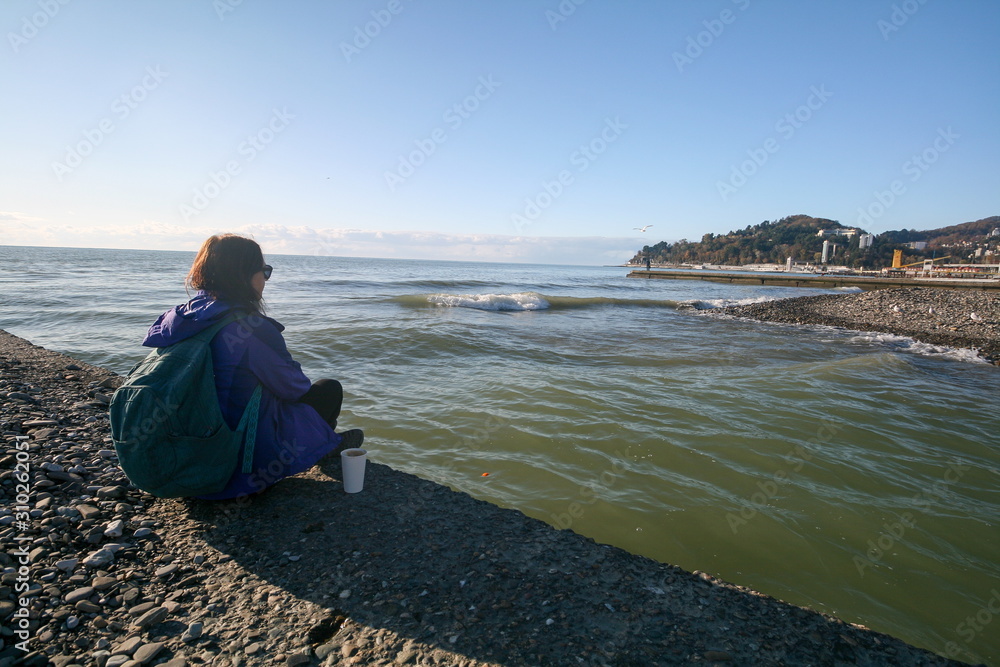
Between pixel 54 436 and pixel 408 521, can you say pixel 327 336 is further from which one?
pixel 408 521

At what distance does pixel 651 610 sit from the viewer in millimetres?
2418

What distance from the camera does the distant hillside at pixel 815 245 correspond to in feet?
345

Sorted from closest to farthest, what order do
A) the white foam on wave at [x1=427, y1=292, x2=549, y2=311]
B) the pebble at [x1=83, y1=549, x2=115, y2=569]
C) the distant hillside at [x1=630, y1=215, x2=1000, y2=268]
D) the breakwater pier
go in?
the pebble at [x1=83, y1=549, x2=115, y2=569], the white foam on wave at [x1=427, y1=292, x2=549, y2=311], the breakwater pier, the distant hillside at [x1=630, y1=215, x2=1000, y2=268]

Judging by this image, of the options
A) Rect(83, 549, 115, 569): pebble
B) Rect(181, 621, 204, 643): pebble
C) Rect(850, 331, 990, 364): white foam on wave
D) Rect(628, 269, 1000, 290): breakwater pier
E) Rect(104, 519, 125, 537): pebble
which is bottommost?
Rect(850, 331, 990, 364): white foam on wave

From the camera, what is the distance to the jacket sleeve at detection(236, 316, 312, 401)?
9.69 ft

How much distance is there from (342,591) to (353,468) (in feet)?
3.73

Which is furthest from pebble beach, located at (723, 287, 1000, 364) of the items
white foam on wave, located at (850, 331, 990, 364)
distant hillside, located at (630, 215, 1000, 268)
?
distant hillside, located at (630, 215, 1000, 268)

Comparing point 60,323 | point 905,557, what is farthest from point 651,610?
point 60,323

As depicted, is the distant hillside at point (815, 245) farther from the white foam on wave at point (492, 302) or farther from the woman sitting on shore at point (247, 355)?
the woman sitting on shore at point (247, 355)

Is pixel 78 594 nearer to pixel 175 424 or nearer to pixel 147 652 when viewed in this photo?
pixel 147 652

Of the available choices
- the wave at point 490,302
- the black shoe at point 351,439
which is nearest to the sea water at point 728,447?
the black shoe at point 351,439

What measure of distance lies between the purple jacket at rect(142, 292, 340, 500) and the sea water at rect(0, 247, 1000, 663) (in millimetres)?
1497

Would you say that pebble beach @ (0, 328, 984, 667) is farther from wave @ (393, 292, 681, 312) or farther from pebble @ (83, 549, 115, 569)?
wave @ (393, 292, 681, 312)

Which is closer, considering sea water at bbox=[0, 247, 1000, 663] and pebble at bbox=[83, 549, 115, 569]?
pebble at bbox=[83, 549, 115, 569]
